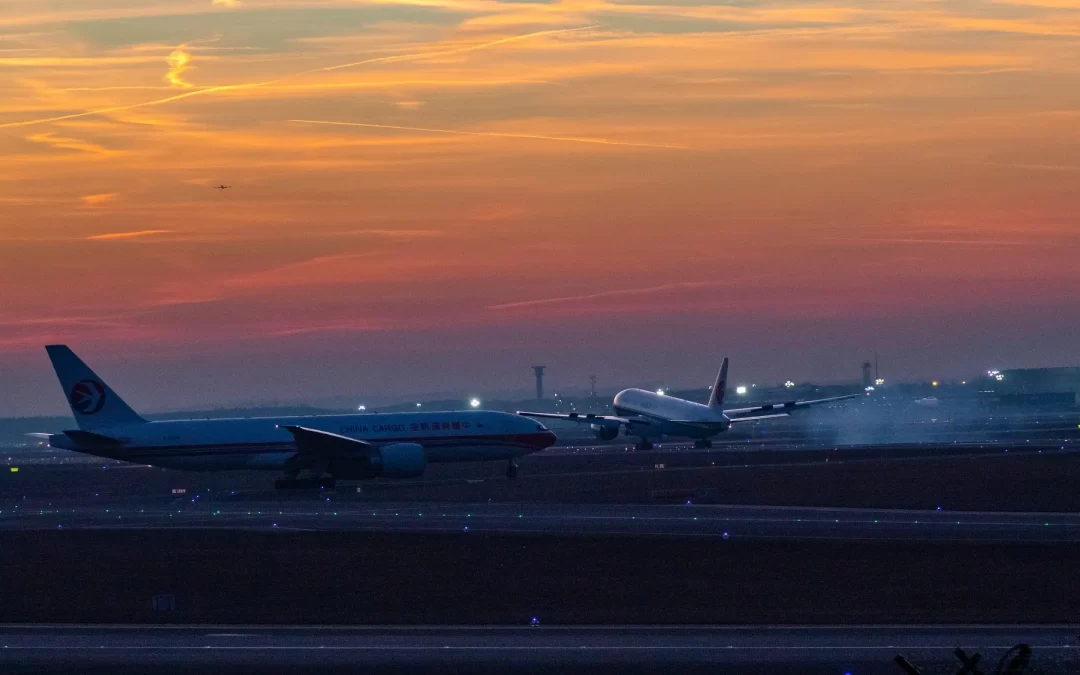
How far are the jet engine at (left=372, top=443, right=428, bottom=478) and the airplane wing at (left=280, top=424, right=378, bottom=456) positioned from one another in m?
0.72

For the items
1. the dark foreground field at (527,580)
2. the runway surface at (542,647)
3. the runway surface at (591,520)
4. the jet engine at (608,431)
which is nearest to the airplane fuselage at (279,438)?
the runway surface at (591,520)

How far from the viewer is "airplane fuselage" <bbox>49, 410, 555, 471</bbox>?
64.2 meters

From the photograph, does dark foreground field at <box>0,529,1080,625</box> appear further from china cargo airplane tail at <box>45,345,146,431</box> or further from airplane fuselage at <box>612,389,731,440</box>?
airplane fuselage at <box>612,389,731,440</box>

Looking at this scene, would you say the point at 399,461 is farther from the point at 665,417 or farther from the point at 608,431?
the point at 608,431

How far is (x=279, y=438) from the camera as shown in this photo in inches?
2584

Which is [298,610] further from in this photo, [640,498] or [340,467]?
[340,467]

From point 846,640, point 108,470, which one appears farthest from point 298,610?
point 108,470

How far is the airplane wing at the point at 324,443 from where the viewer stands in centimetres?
6350

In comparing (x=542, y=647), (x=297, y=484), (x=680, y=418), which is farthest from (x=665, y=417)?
(x=542, y=647)

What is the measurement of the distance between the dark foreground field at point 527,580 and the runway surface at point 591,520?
230 cm

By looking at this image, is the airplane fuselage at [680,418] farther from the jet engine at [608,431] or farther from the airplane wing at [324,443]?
the airplane wing at [324,443]

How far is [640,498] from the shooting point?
175 feet

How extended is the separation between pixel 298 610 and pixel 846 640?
39.9 feet

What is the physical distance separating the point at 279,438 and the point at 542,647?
45037mm
